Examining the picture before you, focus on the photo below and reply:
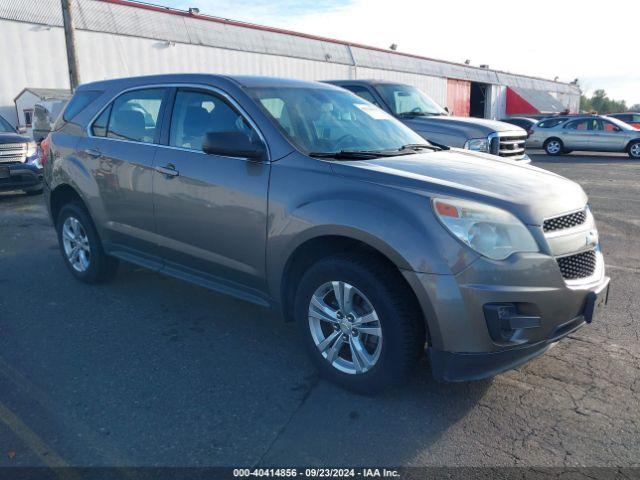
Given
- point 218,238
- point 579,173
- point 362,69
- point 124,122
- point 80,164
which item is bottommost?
point 579,173

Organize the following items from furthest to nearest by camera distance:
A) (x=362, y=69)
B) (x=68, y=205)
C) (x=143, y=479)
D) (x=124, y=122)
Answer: (x=362, y=69) → (x=68, y=205) → (x=124, y=122) → (x=143, y=479)

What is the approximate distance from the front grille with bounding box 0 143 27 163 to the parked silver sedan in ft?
59.4

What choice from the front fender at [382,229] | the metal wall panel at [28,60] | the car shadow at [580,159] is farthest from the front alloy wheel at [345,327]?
the metal wall panel at [28,60]

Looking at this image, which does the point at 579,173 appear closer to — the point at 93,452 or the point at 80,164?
the point at 80,164

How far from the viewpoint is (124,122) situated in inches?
A: 185

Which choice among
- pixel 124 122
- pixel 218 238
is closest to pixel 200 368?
pixel 218 238

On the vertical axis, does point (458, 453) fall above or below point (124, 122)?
below

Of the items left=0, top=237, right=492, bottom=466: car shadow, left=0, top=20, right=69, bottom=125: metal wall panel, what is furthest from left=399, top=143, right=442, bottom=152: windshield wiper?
left=0, top=20, right=69, bottom=125: metal wall panel

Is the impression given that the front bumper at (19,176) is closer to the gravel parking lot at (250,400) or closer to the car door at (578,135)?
the gravel parking lot at (250,400)

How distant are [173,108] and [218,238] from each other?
1.18 metres

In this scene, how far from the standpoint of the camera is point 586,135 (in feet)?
66.0

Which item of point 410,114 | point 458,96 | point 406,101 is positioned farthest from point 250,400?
point 458,96

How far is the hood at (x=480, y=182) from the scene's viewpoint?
9.86 ft

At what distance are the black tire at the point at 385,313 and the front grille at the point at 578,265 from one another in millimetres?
824
